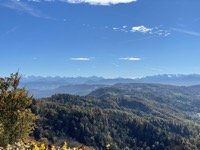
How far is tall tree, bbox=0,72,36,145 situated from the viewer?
44.6 metres

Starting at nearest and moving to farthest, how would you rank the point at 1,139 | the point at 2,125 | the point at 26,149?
the point at 26,149 → the point at 1,139 → the point at 2,125

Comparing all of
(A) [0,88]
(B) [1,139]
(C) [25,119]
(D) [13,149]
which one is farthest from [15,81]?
(D) [13,149]

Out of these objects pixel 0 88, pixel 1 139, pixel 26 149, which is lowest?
pixel 1 139

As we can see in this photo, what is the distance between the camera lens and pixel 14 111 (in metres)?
46.1

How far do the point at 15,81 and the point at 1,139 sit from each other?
33.3ft

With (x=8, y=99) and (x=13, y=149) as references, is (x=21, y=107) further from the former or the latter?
(x=13, y=149)

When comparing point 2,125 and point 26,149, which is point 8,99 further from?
point 26,149

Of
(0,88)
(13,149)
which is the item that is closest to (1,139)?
(0,88)

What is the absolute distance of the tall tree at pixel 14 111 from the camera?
44562mm

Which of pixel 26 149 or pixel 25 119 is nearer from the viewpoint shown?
pixel 26 149

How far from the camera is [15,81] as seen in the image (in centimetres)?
4816

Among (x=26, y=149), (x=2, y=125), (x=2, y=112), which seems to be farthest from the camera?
(x=2, y=112)

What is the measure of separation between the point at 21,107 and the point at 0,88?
3.65 metres

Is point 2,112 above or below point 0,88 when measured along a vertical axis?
below
